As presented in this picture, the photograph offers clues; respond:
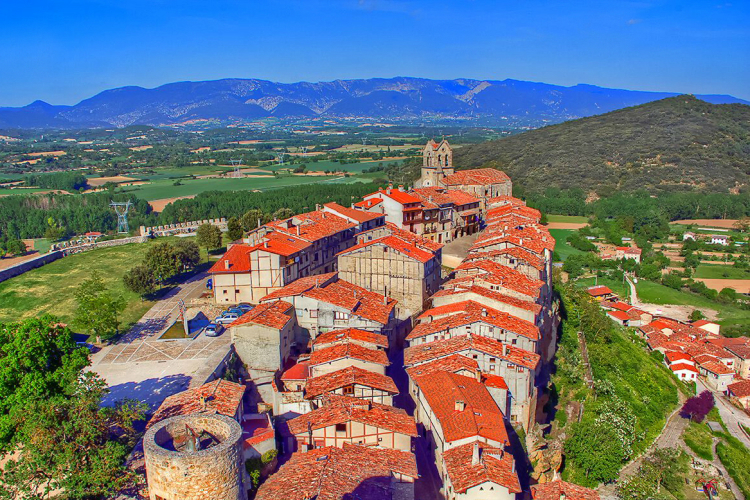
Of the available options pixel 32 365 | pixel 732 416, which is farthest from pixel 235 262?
pixel 732 416

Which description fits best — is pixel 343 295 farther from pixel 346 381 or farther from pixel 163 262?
pixel 163 262

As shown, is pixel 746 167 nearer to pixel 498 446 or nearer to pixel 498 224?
pixel 498 224

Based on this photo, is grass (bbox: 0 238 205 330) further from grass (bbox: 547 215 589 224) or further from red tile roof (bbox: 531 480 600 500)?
grass (bbox: 547 215 589 224)

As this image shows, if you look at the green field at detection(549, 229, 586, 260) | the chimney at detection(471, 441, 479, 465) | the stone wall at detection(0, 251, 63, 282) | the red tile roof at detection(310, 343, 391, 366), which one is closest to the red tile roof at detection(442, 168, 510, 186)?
the green field at detection(549, 229, 586, 260)

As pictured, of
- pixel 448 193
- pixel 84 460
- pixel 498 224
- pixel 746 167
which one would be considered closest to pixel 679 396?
pixel 498 224

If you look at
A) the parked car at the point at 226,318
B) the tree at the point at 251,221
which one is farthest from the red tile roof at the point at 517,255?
the tree at the point at 251,221
